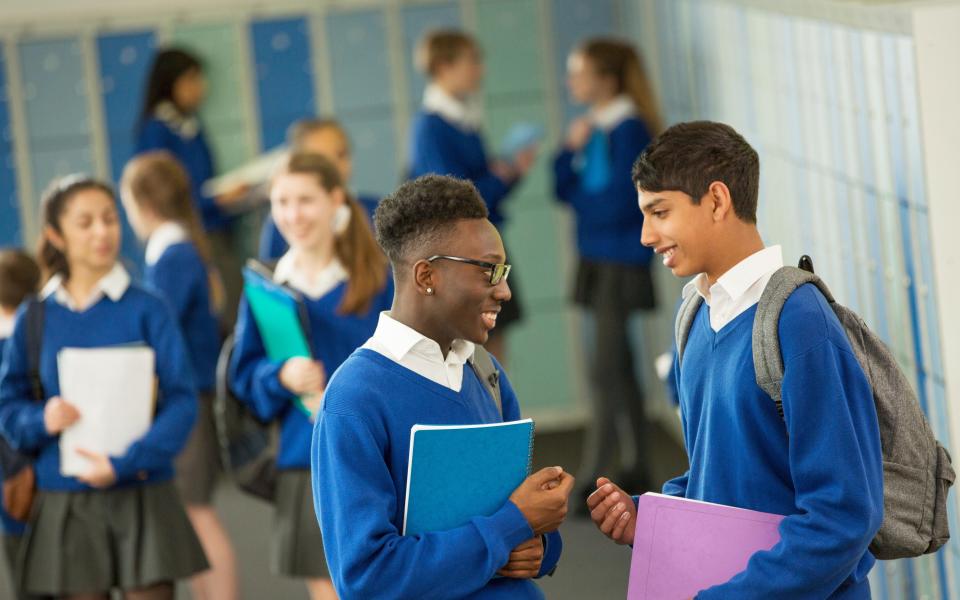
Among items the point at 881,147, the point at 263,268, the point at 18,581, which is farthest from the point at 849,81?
the point at 18,581

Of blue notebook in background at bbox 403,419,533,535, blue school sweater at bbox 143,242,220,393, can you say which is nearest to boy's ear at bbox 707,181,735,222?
blue notebook in background at bbox 403,419,533,535

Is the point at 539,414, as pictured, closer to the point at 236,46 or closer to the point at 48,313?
the point at 236,46

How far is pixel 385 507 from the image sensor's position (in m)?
1.99

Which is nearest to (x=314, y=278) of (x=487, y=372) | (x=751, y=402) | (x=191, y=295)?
(x=191, y=295)

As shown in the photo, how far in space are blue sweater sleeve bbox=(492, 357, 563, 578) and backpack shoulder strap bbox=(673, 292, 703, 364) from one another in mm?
296

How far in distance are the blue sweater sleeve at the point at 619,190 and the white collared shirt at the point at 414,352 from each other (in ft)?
11.3

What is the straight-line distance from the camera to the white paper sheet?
11.3 feet

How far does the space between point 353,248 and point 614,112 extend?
2316 mm

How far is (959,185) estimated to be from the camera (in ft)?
9.59

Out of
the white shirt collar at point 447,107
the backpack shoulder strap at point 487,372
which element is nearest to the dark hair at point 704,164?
the backpack shoulder strap at point 487,372

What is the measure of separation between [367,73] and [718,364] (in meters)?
5.51

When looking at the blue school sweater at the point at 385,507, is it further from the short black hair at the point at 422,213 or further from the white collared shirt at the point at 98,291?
the white collared shirt at the point at 98,291

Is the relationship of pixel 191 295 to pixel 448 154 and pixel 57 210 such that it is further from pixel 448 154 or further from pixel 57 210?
pixel 448 154

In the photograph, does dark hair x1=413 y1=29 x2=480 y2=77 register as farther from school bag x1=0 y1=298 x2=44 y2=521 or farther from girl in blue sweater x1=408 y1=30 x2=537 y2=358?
school bag x1=0 y1=298 x2=44 y2=521
